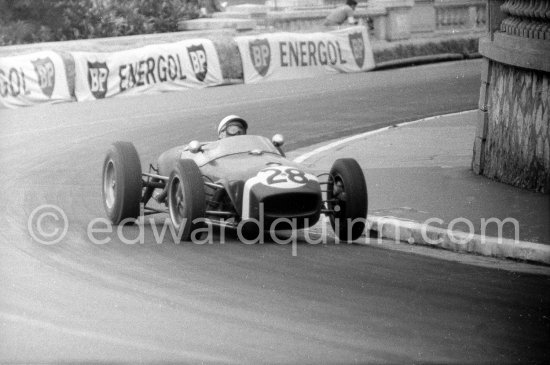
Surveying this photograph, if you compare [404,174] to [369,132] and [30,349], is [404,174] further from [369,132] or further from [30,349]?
[30,349]

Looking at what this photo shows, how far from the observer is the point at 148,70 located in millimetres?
26312

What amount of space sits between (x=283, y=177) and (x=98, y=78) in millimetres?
15467

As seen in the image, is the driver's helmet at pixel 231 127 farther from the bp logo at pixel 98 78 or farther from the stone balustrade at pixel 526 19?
the bp logo at pixel 98 78

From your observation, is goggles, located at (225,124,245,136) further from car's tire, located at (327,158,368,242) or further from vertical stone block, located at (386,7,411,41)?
vertical stone block, located at (386,7,411,41)

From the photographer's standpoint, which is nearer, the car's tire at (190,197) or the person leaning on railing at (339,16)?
the car's tire at (190,197)

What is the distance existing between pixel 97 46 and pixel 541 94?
659 inches

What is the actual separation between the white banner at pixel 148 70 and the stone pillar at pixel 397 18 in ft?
26.4

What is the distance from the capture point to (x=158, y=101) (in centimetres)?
2488

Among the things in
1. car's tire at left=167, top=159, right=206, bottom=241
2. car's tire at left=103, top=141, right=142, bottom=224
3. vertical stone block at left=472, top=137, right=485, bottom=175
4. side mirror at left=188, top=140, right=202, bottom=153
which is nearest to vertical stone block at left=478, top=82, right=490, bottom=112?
vertical stone block at left=472, top=137, right=485, bottom=175

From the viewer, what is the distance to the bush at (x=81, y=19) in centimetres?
3300

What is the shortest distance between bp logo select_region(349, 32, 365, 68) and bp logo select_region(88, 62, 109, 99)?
26.4 feet

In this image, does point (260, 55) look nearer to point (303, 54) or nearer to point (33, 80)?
point (303, 54)

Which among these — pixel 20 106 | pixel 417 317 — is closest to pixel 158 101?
pixel 20 106

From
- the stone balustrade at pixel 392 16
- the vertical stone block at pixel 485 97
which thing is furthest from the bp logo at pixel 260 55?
the vertical stone block at pixel 485 97
